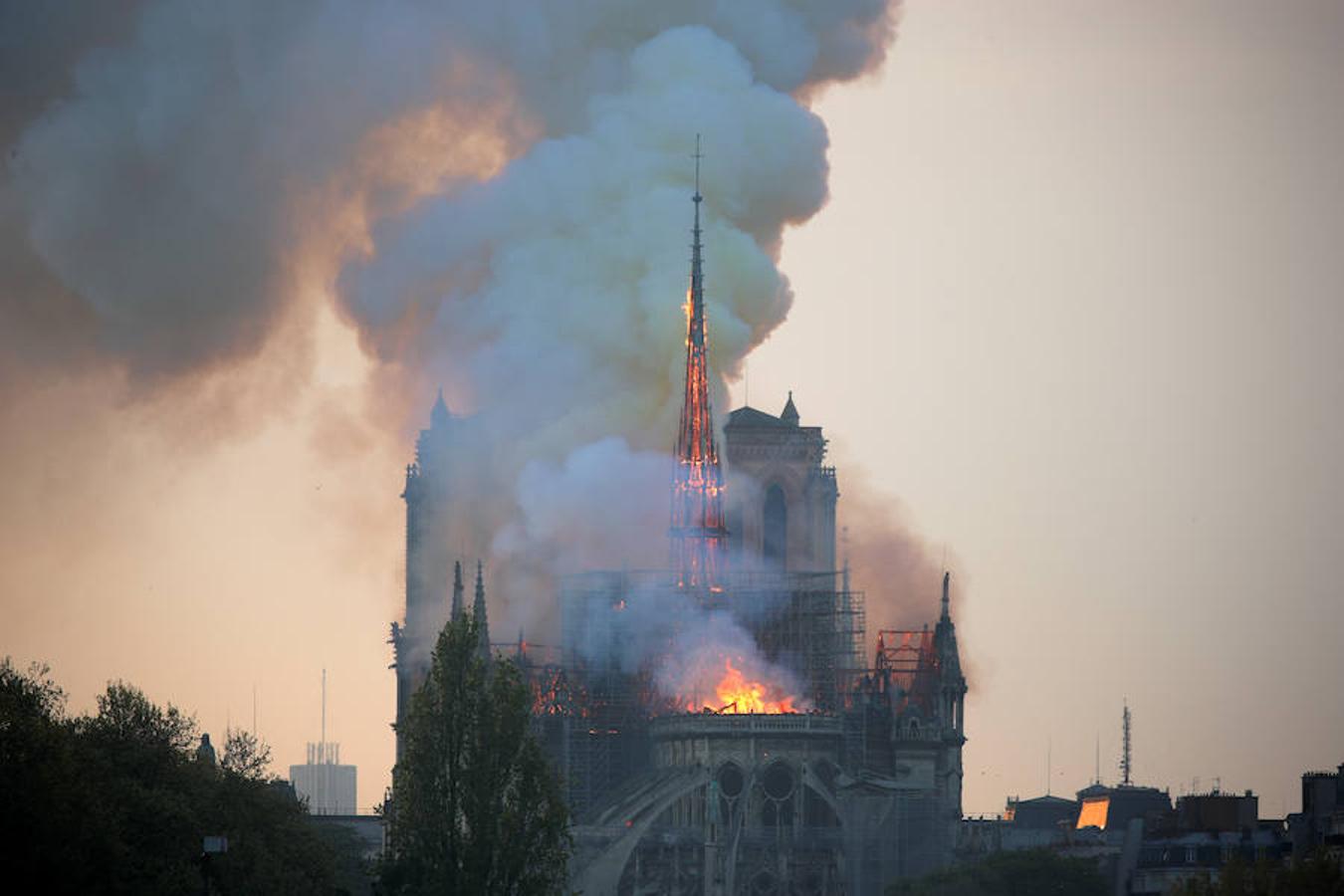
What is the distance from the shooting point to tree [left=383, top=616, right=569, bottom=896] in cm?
12231

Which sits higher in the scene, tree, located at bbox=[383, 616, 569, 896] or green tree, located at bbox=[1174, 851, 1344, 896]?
tree, located at bbox=[383, 616, 569, 896]

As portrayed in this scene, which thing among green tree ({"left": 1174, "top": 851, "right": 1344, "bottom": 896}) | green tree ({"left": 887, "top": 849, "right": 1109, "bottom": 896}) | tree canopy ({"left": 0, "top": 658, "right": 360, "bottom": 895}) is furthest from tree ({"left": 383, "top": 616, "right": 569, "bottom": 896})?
green tree ({"left": 887, "top": 849, "right": 1109, "bottom": 896})

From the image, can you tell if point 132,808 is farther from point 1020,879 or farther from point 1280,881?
point 1020,879

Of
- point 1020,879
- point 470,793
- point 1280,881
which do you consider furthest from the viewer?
point 1020,879

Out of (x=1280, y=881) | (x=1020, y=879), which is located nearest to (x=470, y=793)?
(x=1280, y=881)

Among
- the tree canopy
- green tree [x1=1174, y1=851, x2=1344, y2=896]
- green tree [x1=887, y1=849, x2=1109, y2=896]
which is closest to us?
the tree canopy

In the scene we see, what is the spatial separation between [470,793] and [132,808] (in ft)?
39.9

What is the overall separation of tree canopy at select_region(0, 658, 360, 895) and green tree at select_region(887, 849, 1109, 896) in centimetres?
3476

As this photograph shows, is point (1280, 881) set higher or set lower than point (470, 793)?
lower

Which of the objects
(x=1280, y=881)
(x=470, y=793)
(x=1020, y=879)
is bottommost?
(x=1280, y=881)

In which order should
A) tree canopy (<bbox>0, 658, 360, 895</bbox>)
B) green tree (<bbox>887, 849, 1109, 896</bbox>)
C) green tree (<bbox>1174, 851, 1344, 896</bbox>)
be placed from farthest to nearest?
green tree (<bbox>887, 849, 1109, 896</bbox>) < green tree (<bbox>1174, 851, 1344, 896</bbox>) < tree canopy (<bbox>0, 658, 360, 895</bbox>)

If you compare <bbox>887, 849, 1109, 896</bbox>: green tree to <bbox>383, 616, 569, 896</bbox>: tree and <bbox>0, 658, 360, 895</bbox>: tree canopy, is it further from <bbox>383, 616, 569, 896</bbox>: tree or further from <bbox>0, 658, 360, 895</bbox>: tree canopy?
<bbox>383, 616, 569, 896</bbox>: tree

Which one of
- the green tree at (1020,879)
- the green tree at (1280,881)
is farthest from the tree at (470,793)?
the green tree at (1020,879)

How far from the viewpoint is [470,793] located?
12394cm
